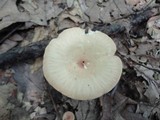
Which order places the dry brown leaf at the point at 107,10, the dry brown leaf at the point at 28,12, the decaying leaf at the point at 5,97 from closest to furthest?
the decaying leaf at the point at 5,97 → the dry brown leaf at the point at 28,12 → the dry brown leaf at the point at 107,10

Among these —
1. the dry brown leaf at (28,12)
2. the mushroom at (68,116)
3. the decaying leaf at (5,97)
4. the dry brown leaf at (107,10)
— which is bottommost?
the mushroom at (68,116)

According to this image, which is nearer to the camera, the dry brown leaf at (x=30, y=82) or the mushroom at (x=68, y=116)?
the mushroom at (x=68, y=116)

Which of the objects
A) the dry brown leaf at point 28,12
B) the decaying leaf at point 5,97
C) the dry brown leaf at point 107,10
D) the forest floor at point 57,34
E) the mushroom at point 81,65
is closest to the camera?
the mushroom at point 81,65

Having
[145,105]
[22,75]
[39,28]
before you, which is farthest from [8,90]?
[145,105]

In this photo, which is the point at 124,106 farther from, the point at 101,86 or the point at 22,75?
the point at 22,75

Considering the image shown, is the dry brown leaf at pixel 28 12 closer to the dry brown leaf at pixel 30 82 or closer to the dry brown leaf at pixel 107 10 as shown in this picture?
the dry brown leaf at pixel 107 10

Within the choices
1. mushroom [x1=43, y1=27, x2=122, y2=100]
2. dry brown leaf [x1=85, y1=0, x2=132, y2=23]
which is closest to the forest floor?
dry brown leaf [x1=85, y1=0, x2=132, y2=23]

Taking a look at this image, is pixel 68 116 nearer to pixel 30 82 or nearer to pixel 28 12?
pixel 30 82

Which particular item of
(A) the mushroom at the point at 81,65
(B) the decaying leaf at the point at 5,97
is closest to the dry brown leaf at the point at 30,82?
(B) the decaying leaf at the point at 5,97

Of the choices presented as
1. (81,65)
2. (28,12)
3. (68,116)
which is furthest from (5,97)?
(28,12)
